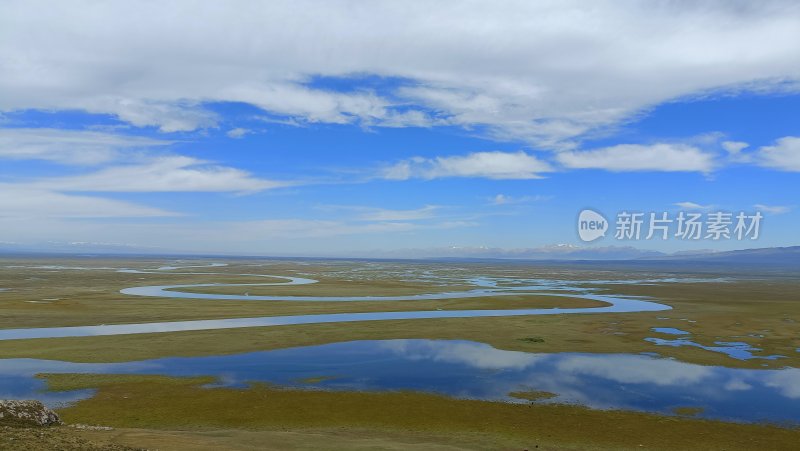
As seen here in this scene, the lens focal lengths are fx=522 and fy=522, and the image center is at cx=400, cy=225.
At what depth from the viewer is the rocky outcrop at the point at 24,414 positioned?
18.6 metres

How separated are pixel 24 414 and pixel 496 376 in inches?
924

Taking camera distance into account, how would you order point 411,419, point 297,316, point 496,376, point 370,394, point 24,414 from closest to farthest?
point 24,414
point 411,419
point 370,394
point 496,376
point 297,316

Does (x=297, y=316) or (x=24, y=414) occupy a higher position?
(x=24, y=414)

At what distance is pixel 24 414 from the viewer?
18.9 meters

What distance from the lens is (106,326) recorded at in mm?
50188

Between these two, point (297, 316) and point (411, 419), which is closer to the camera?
point (411, 419)

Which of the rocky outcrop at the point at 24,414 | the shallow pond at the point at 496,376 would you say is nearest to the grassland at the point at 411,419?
the shallow pond at the point at 496,376

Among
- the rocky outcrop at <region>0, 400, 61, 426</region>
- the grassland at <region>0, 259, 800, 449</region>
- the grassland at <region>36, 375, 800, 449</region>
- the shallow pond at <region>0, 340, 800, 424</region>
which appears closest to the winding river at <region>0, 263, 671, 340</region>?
the grassland at <region>0, 259, 800, 449</region>

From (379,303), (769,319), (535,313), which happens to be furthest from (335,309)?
(769,319)

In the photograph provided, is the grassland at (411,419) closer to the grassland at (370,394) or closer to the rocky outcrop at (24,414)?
the grassland at (370,394)

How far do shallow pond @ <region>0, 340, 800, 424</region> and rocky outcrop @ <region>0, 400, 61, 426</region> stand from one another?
7034 mm

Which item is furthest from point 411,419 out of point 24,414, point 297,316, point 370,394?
point 297,316

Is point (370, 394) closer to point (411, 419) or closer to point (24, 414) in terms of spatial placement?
point (411, 419)

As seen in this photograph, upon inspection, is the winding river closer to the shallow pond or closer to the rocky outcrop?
the shallow pond
